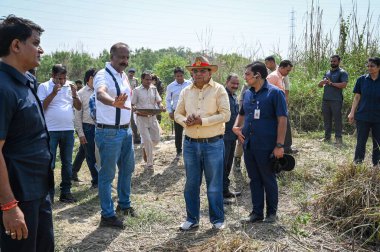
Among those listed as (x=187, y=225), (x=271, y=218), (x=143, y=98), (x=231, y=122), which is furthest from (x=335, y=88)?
(x=187, y=225)

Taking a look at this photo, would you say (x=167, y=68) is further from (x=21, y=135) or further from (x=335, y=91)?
(x=21, y=135)

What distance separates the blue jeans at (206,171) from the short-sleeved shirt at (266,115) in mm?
431

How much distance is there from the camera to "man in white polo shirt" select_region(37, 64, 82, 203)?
17.2 ft

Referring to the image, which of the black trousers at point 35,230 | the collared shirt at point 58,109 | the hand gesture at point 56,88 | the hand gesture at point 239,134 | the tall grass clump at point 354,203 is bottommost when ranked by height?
the tall grass clump at point 354,203

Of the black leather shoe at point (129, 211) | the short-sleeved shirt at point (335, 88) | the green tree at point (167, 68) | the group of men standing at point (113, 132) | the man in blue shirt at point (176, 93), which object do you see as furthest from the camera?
the green tree at point (167, 68)

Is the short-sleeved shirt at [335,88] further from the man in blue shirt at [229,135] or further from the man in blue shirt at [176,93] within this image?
the man in blue shirt at [229,135]

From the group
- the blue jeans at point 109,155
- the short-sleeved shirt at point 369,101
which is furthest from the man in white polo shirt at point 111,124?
the short-sleeved shirt at point 369,101

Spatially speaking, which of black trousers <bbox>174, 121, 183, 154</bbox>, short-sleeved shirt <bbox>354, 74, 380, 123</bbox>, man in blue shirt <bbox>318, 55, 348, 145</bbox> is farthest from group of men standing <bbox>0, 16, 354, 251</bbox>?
man in blue shirt <bbox>318, 55, 348, 145</bbox>

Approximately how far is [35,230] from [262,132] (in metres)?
2.73

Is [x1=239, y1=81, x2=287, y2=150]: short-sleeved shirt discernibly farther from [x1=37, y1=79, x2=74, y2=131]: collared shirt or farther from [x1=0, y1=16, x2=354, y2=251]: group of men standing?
[x1=37, y1=79, x2=74, y2=131]: collared shirt

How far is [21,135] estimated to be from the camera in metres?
2.29

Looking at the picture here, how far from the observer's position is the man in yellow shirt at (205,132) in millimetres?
4156

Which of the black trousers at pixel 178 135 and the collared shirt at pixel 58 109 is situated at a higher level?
the collared shirt at pixel 58 109

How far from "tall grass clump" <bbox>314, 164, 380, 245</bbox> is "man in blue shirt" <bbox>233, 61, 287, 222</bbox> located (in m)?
0.64
